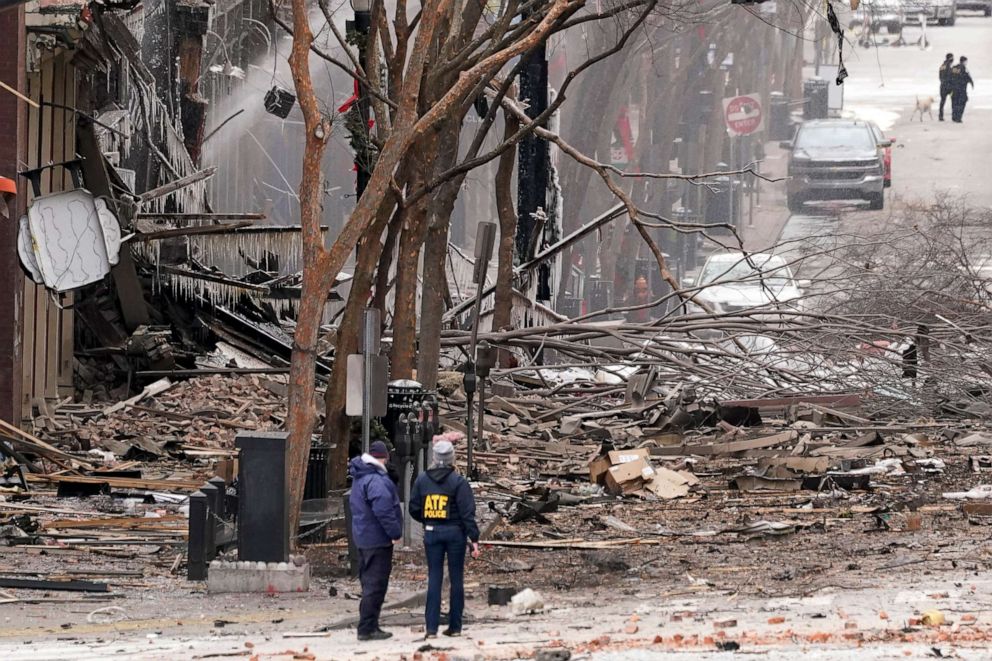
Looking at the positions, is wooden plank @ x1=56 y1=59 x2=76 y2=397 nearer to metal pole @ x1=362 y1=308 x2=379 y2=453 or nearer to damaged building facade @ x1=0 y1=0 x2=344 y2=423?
damaged building facade @ x1=0 y1=0 x2=344 y2=423

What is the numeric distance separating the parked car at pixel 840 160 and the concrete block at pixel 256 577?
40.0 m

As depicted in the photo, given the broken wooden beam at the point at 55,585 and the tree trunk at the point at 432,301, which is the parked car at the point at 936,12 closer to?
the tree trunk at the point at 432,301

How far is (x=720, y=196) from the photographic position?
5547 cm

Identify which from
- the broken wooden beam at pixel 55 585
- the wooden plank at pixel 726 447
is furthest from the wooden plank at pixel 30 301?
the broken wooden beam at pixel 55 585

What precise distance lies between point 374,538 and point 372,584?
27 centimetres

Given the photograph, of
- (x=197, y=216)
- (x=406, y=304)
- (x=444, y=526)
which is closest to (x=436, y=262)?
(x=406, y=304)

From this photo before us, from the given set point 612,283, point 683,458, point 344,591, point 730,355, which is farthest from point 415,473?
point 612,283

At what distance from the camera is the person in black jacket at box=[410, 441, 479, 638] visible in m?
9.79

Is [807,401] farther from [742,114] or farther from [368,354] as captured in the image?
[742,114]

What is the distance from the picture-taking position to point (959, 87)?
57.0 m

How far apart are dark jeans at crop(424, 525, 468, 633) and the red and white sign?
144ft

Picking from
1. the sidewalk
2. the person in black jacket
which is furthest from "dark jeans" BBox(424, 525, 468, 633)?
the sidewalk

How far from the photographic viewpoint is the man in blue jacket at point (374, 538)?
973cm

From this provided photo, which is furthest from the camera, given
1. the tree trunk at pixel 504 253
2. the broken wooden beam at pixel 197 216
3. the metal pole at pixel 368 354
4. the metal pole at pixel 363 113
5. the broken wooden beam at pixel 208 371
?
the tree trunk at pixel 504 253
